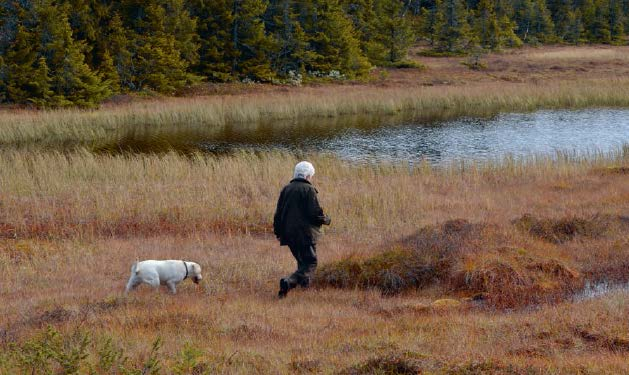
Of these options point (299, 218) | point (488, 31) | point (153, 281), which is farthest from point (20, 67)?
point (488, 31)

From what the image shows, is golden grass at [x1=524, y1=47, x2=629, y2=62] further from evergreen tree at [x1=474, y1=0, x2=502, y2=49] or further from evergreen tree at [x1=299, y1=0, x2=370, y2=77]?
evergreen tree at [x1=299, y1=0, x2=370, y2=77]

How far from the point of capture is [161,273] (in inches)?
365

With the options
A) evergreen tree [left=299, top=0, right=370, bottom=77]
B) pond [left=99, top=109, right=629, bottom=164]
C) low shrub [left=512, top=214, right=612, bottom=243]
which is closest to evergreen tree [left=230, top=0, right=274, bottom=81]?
evergreen tree [left=299, top=0, right=370, bottom=77]

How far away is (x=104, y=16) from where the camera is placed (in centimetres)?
4359

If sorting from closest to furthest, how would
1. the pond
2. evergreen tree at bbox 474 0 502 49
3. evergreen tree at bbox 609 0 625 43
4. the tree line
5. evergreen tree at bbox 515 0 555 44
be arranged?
the pond → the tree line → evergreen tree at bbox 474 0 502 49 → evergreen tree at bbox 515 0 555 44 → evergreen tree at bbox 609 0 625 43

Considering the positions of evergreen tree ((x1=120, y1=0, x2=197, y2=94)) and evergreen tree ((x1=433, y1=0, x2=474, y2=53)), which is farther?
evergreen tree ((x1=433, y1=0, x2=474, y2=53))

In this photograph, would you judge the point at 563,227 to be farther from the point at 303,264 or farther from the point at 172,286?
the point at 172,286

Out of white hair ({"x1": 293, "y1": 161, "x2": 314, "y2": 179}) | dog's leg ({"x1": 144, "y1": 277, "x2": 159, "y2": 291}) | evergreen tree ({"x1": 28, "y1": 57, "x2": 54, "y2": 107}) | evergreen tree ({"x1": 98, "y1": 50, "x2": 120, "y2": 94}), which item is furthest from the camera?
evergreen tree ({"x1": 98, "y1": 50, "x2": 120, "y2": 94})

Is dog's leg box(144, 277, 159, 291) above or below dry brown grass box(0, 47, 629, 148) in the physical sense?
above

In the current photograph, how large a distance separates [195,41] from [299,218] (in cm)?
4223

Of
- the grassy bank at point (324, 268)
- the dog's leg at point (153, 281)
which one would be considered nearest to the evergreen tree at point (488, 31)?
the grassy bank at point (324, 268)

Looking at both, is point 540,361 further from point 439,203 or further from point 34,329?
point 439,203

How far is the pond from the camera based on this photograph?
24969mm

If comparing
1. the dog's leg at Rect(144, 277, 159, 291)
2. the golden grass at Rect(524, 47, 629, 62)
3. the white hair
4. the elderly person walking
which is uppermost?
the white hair
